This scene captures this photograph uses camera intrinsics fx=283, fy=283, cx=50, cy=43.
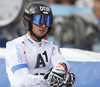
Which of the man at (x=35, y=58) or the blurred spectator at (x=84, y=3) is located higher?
the man at (x=35, y=58)

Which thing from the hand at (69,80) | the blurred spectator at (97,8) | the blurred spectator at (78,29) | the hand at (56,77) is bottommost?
the blurred spectator at (78,29)

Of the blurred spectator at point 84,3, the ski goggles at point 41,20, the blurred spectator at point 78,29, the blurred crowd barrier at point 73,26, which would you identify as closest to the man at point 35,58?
the ski goggles at point 41,20

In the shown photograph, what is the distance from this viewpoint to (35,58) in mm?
2529

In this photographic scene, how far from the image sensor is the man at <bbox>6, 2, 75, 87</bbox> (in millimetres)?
2344

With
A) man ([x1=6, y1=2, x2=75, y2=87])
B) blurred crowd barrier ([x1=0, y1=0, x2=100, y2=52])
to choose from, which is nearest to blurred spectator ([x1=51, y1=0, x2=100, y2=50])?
blurred crowd barrier ([x1=0, y1=0, x2=100, y2=52])

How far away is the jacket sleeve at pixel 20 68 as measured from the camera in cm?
234

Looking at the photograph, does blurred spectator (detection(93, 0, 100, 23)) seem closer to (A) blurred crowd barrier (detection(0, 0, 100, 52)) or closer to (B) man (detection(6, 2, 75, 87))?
(A) blurred crowd barrier (detection(0, 0, 100, 52))

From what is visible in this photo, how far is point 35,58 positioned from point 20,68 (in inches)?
9.3

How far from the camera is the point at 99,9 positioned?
862cm

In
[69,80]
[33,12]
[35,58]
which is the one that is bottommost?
[69,80]

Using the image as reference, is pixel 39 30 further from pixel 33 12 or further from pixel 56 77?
pixel 56 77

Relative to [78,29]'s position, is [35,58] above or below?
above

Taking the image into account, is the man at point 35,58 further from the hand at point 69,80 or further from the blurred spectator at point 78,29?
the blurred spectator at point 78,29

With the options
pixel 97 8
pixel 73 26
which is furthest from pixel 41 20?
pixel 97 8
